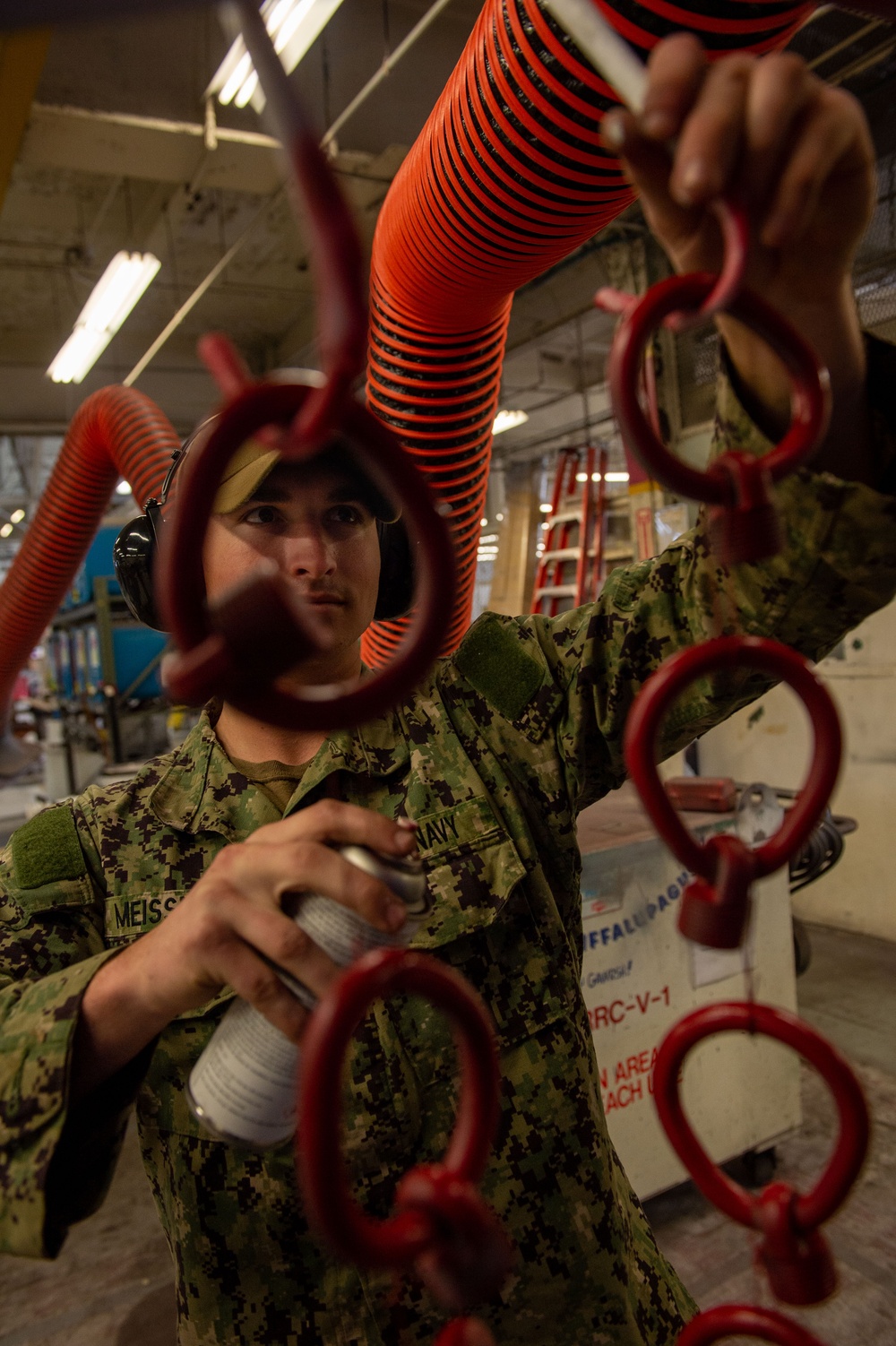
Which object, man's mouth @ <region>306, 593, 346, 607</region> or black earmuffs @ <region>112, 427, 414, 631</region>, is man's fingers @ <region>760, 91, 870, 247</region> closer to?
man's mouth @ <region>306, 593, 346, 607</region>

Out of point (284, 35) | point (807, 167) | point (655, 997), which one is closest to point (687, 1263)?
point (655, 997)

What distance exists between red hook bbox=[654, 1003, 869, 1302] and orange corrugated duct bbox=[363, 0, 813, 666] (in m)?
0.27

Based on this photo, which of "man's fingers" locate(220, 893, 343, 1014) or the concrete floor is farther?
the concrete floor

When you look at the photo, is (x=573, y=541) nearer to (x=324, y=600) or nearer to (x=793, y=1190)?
(x=324, y=600)

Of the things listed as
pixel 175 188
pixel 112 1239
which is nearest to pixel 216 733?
pixel 112 1239

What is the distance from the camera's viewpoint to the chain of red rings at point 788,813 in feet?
1.32

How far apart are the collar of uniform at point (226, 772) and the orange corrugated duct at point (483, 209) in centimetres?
23

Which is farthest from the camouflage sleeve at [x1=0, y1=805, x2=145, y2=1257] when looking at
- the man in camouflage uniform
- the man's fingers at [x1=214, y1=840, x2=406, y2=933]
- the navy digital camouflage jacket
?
the man's fingers at [x1=214, y1=840, x2=406, y2=933]

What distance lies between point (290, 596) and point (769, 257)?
36cm

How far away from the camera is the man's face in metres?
0.86

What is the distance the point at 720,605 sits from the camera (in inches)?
33.2

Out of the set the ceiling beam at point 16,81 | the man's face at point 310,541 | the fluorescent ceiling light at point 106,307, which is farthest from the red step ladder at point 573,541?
the man's face at point 310,541

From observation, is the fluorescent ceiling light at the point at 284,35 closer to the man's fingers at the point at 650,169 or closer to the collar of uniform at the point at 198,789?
the collar of uniform at the point at 198,789

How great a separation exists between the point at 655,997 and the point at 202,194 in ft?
17.5
